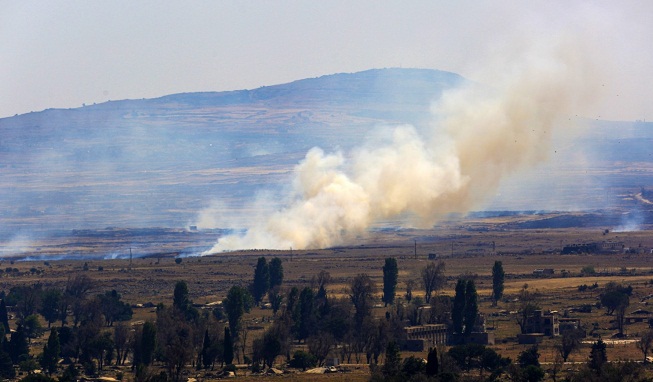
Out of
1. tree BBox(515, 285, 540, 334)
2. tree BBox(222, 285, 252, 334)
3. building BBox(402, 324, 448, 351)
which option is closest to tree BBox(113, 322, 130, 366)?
tree BBox(222, 285, 252, 334)

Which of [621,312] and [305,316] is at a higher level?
[305,316]

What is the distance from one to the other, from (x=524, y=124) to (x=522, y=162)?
17.5 ft

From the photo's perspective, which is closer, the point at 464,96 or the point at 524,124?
the point at 524,124

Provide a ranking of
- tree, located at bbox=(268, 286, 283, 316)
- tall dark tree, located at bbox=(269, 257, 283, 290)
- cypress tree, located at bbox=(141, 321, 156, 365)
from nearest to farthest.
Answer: cypress tree, located at bbox=(141, 321, 156, 365), tree, located at bbox=(268, 286, 283, 316), tall dark tree, located at bbox=(269, 257, 283, 290)

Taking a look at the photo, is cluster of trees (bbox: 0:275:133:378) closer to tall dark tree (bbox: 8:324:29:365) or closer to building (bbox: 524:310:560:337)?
tall dark tree (bbox: 8:324:29:365)

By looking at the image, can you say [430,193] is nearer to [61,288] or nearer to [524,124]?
[524,124]

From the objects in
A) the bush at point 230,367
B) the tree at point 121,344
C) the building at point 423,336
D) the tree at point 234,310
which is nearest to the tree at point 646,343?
the building at point 423,336

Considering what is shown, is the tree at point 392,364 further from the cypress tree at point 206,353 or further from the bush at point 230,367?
the cypress tree at point 206,353

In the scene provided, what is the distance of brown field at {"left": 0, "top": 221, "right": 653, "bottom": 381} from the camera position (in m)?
103

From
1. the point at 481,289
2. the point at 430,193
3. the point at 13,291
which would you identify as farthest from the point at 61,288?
the point at 430,193

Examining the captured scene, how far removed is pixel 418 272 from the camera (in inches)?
5694

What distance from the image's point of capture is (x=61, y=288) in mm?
132750

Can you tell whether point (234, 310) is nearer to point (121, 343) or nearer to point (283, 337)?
point (283, 337)

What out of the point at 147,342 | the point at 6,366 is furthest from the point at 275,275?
the point at 6,366
